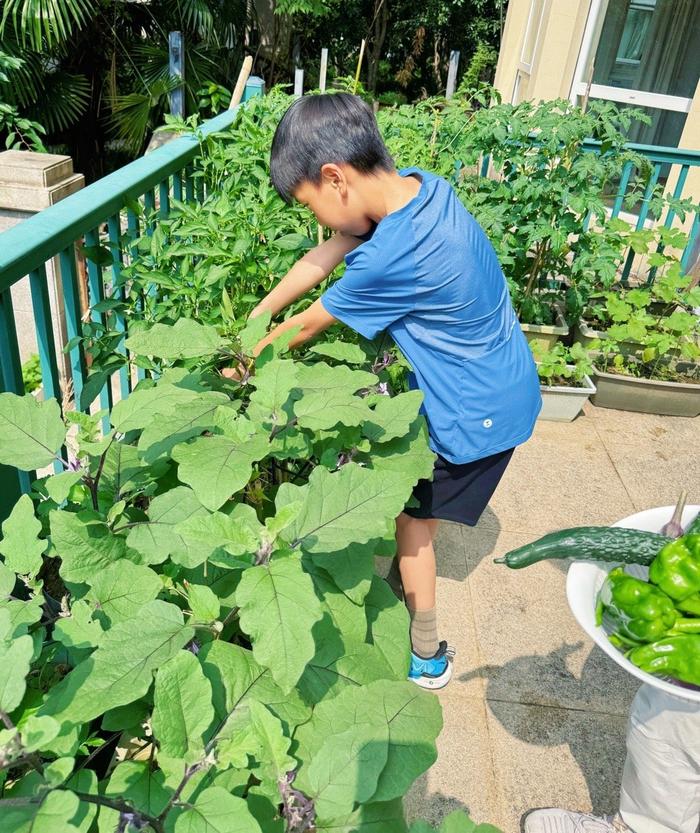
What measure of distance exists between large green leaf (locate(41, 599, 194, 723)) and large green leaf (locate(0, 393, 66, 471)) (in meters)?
0.32

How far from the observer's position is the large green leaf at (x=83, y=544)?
1.12m

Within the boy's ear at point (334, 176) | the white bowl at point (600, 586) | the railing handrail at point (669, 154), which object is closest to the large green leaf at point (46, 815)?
the white bowl at point (600, 586)

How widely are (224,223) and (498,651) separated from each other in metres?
1.79

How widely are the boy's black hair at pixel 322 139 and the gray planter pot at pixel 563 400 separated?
251 cm

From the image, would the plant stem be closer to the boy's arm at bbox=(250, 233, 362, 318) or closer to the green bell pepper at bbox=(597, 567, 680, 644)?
the green bell pepper at bbox=(597, 567, 680, 644)

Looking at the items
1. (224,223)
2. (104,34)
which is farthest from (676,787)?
(104,34)

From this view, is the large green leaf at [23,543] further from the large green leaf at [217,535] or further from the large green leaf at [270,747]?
the large green leaf at [270,747]

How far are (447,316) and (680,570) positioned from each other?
0.90 metres

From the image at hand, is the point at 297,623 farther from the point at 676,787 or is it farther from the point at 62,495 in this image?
the point at 676,787

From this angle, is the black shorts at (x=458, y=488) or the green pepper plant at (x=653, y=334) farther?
the green pepper plant at (x=653, y=334)

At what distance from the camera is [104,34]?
9672 mm

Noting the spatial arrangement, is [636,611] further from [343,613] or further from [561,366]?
[561,366]

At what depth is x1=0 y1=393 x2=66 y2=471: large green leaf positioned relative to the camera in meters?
1.15

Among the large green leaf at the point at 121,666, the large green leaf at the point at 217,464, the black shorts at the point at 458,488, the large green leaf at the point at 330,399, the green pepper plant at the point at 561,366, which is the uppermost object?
the large green leaf at the point at 330,399
